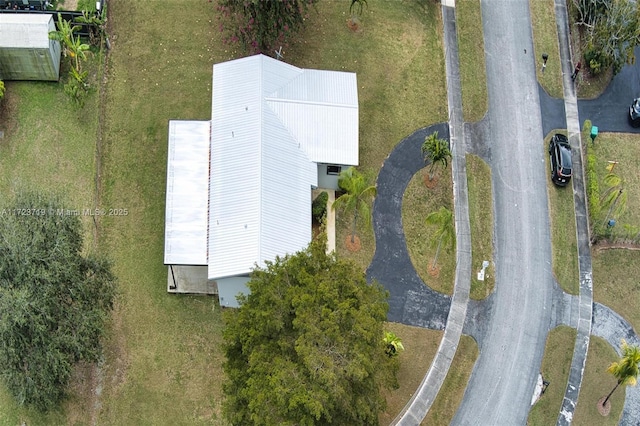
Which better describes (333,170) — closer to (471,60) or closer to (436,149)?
(436,149)

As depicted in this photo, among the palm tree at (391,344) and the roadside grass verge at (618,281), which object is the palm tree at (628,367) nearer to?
the roadside grass verge at (618,281)

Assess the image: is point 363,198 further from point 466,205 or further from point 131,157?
point 131,157

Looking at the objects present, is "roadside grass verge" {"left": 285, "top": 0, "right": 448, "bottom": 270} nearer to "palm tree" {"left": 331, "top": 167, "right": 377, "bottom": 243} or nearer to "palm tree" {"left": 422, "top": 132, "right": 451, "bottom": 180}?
"palm tree" {"left": 422, "top": 132, "right": 451, "bottom": 180}

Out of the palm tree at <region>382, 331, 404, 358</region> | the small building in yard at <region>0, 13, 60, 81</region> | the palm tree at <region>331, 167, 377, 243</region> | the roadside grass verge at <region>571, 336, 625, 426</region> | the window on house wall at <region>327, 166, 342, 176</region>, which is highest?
the small building in yard at <region>0, 13, 60, 81</region>

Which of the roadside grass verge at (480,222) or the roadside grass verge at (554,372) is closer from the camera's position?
the roadside grass verge at (554,372)

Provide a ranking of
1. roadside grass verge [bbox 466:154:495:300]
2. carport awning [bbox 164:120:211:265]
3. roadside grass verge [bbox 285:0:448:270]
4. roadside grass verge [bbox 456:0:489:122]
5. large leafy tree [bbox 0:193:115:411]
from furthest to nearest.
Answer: roadside grass verge [bbox 456:0:489:122], roadside grass verge [bbox 285:0:448:270], roadside grass verge [bbox 466:154:495:300], carport awning [bbox 164:120:211:265], large leafy tree [bbox 0:193:115:411]

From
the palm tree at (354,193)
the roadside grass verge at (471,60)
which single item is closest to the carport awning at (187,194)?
the palm tree at (354,193)

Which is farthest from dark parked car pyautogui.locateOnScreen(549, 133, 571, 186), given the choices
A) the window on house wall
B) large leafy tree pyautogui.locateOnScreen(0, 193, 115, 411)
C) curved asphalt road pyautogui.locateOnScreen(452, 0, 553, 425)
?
large leafy tree pyautogui.locateOnScreen(0, 193, 115, 411)
